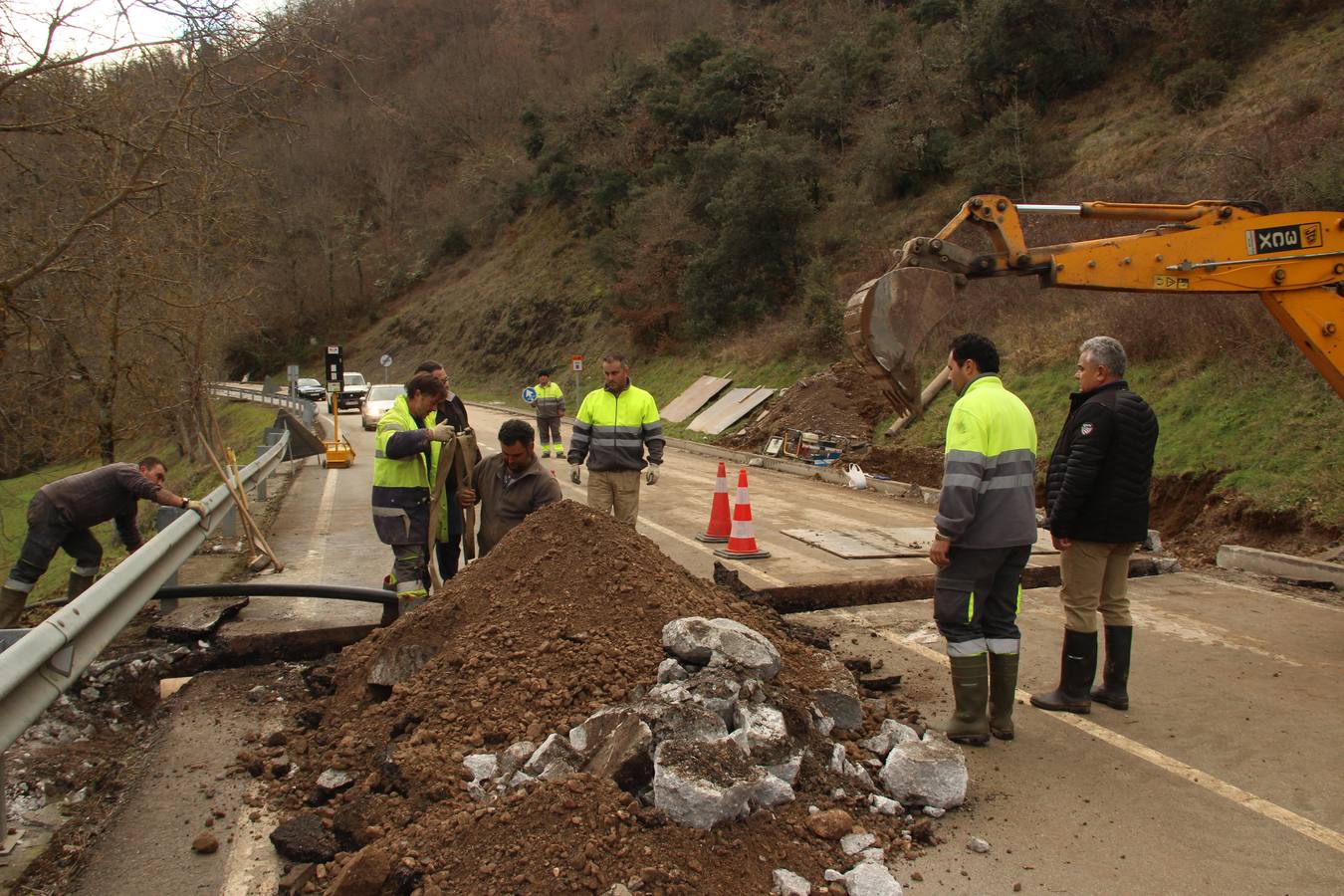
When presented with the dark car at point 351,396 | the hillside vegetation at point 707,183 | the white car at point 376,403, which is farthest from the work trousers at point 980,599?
the dark car at point 351,396

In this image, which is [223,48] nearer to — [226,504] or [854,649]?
[226,504]

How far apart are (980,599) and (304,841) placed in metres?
3.26

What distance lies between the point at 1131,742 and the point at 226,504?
732cm

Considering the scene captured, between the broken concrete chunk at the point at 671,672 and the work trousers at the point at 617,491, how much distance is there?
3796mm

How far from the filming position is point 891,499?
15133mm

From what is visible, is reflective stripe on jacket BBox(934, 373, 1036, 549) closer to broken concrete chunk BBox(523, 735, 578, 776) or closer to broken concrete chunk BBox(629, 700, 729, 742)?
broken concrete chunk BBox(629, 700, 729, 742)

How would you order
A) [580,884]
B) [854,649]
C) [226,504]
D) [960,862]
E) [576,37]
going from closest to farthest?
1. [580,884]
2. [960,862]
3. [854,649]
4. [226,504]
5. [576,37]

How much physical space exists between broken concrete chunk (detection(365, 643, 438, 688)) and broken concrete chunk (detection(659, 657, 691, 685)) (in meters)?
1.38

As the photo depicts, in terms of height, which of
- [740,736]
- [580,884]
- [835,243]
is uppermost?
[835,243]

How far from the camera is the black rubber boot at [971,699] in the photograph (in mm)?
4684

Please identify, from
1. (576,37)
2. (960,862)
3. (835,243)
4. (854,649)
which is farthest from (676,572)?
(576,37)

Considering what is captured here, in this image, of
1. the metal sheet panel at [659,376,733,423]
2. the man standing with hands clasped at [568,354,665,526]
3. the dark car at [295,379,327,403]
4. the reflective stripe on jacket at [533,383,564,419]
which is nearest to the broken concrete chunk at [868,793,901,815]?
the man standing with hands clasped at [568,354,665,526]

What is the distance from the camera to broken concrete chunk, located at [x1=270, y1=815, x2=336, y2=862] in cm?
359

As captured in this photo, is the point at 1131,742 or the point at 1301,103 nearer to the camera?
the point at 1131,742
